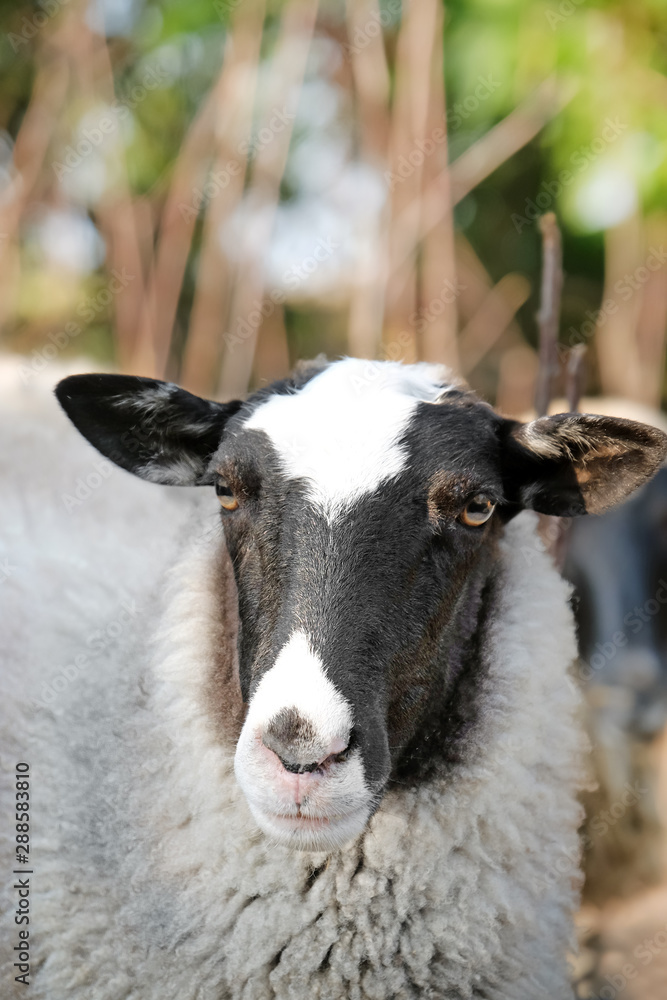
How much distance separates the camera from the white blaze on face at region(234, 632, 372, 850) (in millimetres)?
1490

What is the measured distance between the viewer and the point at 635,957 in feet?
9.77

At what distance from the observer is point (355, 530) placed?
1.76 meters

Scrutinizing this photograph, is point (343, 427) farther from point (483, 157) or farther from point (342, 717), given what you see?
point (483, 157)

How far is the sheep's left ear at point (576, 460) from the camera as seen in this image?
198 centimetres

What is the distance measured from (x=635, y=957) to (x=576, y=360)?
2.31m

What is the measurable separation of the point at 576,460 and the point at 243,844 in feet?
4.29

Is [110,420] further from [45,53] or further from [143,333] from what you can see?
[45,53]

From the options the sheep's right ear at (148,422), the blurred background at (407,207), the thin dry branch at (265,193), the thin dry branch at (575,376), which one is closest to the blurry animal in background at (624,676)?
the blurred background at (407,207)

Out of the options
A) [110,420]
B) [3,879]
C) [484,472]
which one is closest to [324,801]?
[484,472]

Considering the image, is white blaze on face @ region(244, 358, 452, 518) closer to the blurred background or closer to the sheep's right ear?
the sheep's right ear

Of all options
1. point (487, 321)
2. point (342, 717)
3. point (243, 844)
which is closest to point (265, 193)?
point (487, 321)

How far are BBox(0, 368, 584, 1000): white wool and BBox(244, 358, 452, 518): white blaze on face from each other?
514mm

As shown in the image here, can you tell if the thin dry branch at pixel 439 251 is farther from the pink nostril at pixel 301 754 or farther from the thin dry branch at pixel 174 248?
the pink nostril at pixel 301 754

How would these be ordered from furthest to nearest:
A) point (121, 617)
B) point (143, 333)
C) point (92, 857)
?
point (143, 333)
point (121, 617)
point (92, 857)
